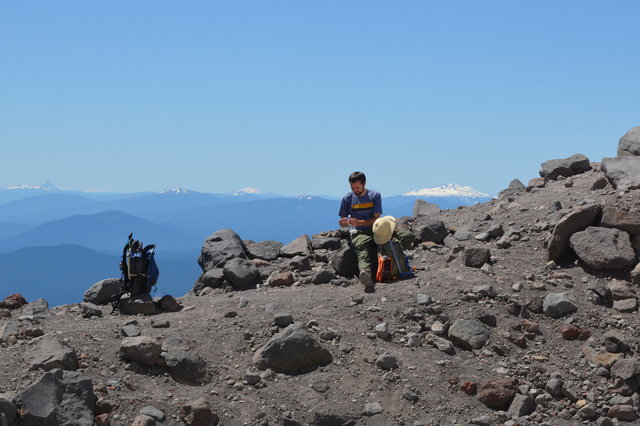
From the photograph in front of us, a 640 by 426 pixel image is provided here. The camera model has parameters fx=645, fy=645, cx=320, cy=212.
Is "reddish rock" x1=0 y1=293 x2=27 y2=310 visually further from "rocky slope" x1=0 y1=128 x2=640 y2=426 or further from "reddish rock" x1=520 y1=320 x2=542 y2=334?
"reddish rock" x1=520 y1=320 x2=542 y2=334

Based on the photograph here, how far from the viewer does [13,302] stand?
11.2 metres

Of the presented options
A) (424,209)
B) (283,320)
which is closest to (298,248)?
(283,320)

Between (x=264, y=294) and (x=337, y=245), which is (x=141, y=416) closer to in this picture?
(x=264, y=294)

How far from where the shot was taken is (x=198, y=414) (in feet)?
24.5

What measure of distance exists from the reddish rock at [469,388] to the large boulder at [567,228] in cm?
402

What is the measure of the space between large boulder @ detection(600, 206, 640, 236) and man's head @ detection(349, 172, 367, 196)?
430 cm

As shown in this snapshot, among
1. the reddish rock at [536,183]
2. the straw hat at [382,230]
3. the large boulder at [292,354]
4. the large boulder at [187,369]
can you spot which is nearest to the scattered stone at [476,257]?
the straw hat at [382,230]

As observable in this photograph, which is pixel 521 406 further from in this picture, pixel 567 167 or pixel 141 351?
pixel 567 167

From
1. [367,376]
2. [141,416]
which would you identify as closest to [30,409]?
[141,416]

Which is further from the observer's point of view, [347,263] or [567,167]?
[567,167]

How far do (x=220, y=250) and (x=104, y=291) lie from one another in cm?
315

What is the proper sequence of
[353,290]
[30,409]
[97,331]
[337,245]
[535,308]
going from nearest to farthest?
[30,409], [97,331], [535,308], [353,290], [337,245]

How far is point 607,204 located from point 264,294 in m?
6.61

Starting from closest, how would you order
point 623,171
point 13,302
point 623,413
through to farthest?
point 623,413 → point 13,302 → point 623,171
